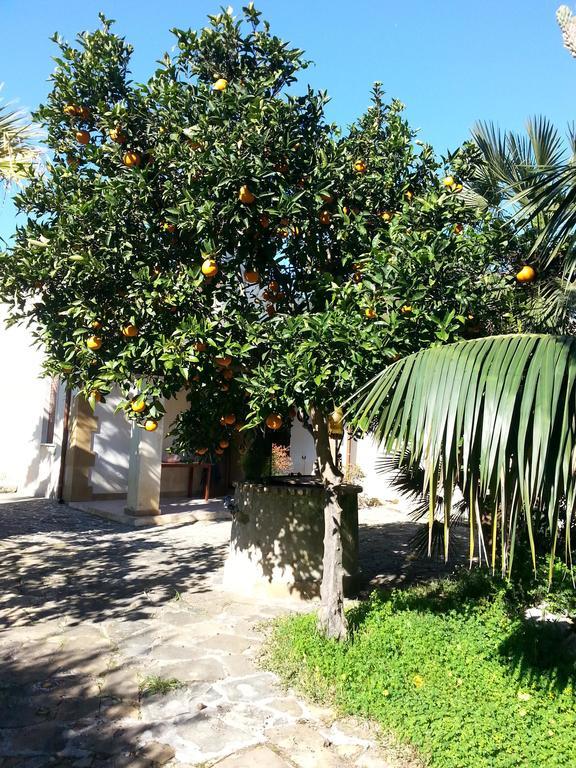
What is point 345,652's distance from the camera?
4293 mm

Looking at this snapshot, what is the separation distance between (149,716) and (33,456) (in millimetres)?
11706

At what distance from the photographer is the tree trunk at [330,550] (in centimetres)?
457

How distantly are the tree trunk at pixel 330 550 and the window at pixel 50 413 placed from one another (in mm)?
9799

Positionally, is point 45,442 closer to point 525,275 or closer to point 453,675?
point 453,675

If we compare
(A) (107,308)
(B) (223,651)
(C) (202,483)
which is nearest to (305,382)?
(A) (107,308)

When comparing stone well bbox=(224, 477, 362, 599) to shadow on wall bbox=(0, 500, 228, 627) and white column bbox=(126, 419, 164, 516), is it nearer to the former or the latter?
shadow on wall bbox=(0, 500, 228, 627)

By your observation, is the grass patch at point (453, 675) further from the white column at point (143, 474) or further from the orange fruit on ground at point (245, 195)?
the white column at point (143, 474)

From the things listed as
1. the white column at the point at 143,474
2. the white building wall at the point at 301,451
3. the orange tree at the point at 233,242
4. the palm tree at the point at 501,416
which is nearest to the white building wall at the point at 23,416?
the white column at the point at 143,474

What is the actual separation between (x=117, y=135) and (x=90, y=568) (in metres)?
5.28

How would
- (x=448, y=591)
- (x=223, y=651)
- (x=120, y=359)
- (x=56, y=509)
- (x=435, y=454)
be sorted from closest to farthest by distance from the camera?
(x=435, y=454) < (x=120, y=359) < (x=223, y=651) < (x=448, y=591) < (x=56, y=509)

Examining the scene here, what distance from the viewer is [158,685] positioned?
3.97m

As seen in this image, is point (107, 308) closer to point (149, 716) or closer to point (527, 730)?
point (149, 716)

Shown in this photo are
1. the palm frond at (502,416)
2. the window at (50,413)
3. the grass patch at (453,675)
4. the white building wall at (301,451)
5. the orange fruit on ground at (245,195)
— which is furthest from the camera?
the white building wall at (301,451)

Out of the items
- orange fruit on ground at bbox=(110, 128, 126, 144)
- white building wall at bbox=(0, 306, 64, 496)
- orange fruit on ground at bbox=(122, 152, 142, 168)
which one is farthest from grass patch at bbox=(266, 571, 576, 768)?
white building wall at bbox=(0, 306, 64, 496)
